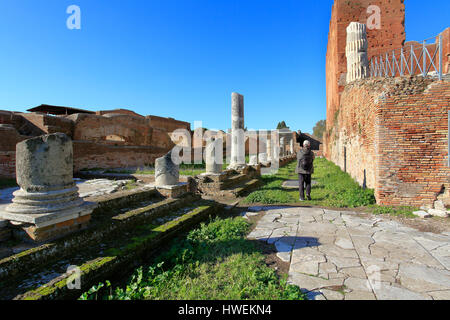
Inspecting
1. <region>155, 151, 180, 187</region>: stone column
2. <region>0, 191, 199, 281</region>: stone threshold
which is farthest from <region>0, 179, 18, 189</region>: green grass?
<region>0, 191, 199, 281</region>: stone threshold

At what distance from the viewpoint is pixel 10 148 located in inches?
369

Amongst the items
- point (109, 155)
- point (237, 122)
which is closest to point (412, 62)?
point (237, 122)

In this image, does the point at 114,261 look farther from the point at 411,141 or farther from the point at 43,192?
the point at 411,141

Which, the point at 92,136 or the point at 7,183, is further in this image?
the point at 92,136

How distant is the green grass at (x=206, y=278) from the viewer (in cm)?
216

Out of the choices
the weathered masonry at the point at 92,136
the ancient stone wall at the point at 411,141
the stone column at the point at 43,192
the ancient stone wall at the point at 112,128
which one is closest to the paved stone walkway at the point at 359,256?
the ancient stone wall at the point at 411,141

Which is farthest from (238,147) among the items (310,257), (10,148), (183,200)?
(10,148)

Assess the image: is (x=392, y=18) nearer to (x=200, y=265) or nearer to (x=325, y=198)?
(x=325, y=198)

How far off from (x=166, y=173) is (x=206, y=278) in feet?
10.5

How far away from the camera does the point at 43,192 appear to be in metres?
2.70

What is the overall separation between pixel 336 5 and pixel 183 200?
69.3 ft

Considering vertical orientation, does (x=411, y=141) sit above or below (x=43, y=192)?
above

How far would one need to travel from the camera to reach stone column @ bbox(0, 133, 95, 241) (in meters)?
2.58
